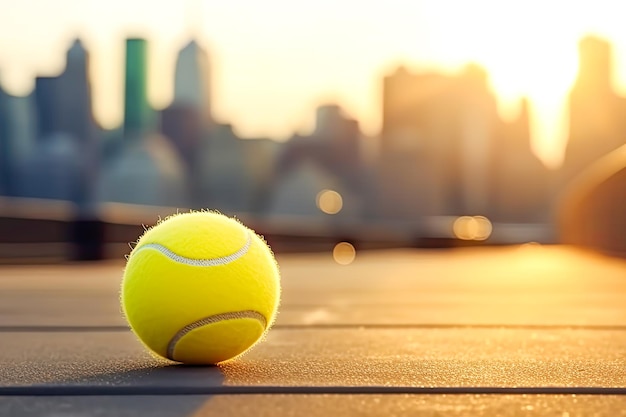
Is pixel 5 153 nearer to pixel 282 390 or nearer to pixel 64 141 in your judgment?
pixel 64 141

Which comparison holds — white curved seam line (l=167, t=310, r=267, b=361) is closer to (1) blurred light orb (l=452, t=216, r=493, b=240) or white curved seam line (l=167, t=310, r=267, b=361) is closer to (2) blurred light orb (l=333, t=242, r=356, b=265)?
(2) blurred light orb (l=333, t=242, r=356, b=265)

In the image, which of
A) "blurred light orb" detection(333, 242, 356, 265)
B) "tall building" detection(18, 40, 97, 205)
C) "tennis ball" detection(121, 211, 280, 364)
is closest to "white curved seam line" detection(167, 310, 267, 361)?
"tennis ball" detection(121, 211, 280, 364)

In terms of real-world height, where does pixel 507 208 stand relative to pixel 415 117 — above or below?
below

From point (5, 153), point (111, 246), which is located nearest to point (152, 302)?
point (111, 246)

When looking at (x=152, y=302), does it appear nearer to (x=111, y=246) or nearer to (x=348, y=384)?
(x=348, y=384)

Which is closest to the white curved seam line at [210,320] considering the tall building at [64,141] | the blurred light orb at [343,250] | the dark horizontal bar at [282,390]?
the dark horizontal bar at [282,390]

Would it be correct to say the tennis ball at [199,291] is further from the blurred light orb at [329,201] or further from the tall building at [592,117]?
the tall building at [592,117]
